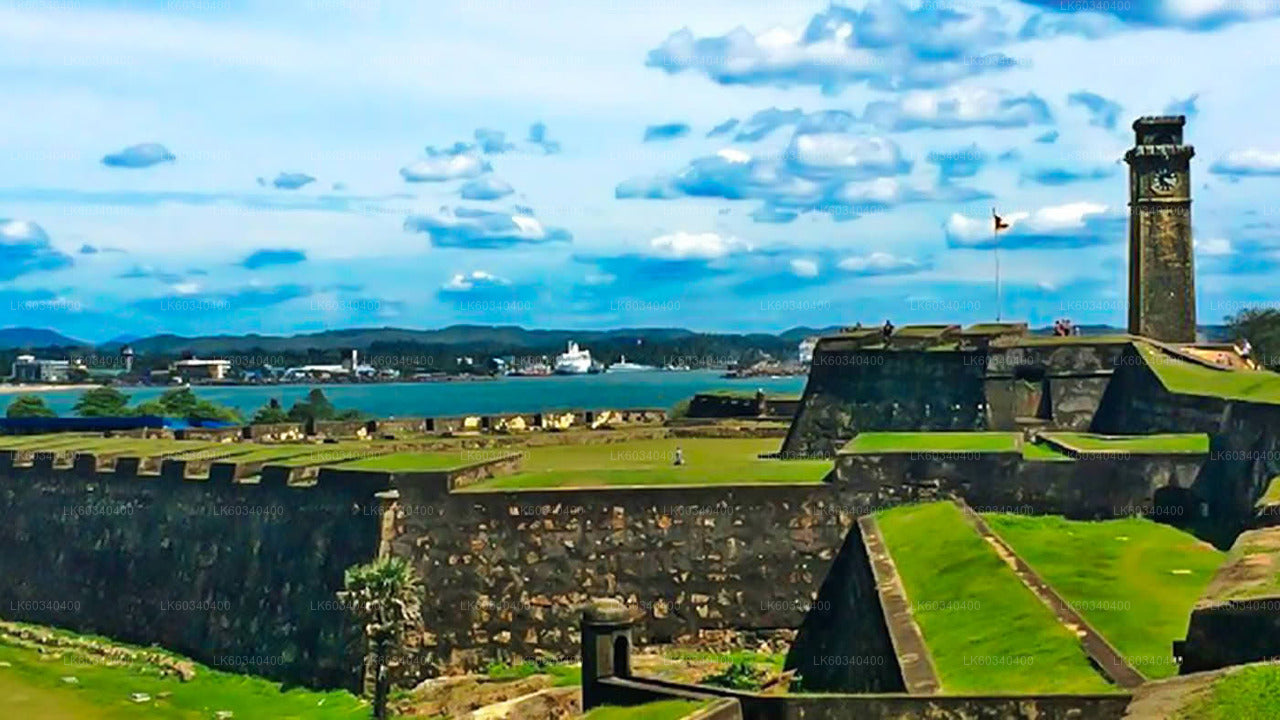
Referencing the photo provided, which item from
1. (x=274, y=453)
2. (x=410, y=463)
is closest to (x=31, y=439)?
(x=274, y=453)

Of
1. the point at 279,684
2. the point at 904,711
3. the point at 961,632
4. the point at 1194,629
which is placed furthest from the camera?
the point at 279,684

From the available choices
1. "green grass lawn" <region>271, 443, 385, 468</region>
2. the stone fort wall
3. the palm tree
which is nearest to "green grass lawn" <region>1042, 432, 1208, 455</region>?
the stone fort wall

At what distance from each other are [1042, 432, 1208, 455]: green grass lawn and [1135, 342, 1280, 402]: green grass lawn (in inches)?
30.2

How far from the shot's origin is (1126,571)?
18328 millimetres

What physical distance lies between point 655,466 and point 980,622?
1541 centimetres

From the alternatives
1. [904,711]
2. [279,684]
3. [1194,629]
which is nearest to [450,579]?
[279,684]

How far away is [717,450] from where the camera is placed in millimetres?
35562

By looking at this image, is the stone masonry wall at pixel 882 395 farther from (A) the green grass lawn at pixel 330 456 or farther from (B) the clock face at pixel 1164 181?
(B) the clock face at pixel 1164 181

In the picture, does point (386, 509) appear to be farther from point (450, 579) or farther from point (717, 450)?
point (717, 450)

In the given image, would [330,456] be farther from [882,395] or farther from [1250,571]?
[1250,571]

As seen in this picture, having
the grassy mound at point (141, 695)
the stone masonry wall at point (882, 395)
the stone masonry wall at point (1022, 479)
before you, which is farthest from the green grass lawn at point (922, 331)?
the grassy mound at point (141, 695)

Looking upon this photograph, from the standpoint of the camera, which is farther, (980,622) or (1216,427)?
(1216,427)

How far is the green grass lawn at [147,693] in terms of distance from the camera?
24.9m

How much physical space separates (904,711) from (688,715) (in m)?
2.06
